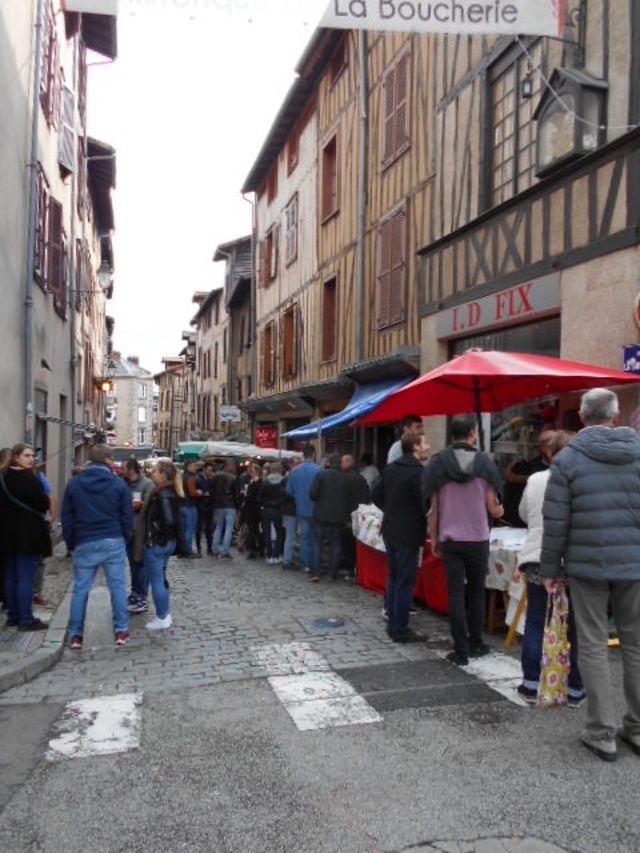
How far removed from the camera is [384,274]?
13180 millimetres

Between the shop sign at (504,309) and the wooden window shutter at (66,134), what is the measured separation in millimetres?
7811

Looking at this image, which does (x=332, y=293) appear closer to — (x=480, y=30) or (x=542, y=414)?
(x=542, y=414)

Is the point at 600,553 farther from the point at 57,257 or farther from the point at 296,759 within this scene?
the point at 57,257

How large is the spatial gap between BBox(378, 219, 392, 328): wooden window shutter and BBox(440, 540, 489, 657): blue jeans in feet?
26.8

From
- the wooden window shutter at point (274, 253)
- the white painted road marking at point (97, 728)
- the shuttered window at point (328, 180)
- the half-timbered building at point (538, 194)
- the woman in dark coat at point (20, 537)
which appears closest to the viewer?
the white painted road marking at point (97, 728)

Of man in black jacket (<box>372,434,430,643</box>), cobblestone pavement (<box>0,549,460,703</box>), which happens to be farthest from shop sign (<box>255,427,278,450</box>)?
man in black jacket (<box>372,434,430,643</box>)

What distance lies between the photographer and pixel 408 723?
13.4ft

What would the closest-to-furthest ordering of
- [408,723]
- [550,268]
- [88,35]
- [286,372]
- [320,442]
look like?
[408,723], [550,268], [320,442], [88,35], [286,372]

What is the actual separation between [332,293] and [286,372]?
381 centimetres

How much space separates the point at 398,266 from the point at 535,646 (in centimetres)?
907

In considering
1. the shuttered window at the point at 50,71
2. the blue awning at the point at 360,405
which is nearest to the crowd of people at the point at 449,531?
the blue awning at the point at 360,405

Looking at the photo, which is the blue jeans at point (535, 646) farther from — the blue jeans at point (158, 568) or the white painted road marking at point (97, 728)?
the blue jeans at point (158, 568)

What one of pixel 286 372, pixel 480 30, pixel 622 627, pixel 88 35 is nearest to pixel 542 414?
pixel 480 30

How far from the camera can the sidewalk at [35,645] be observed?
16.5 ft
